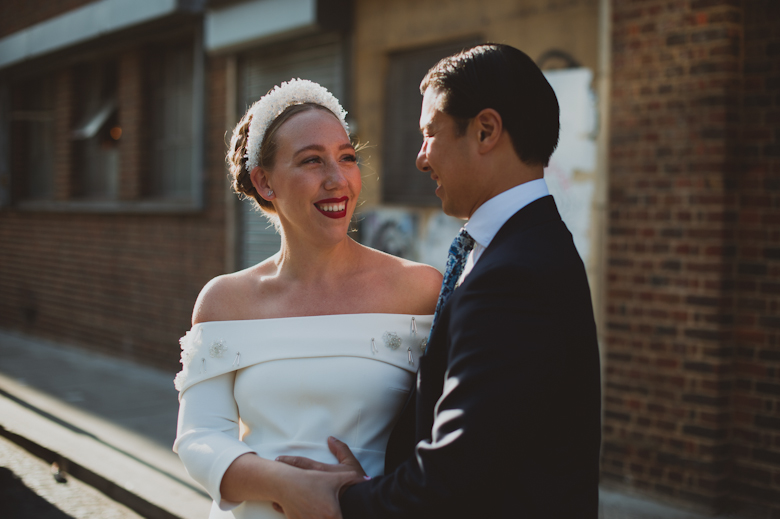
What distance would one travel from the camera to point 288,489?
188 cm

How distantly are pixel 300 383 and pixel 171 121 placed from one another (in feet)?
27.7

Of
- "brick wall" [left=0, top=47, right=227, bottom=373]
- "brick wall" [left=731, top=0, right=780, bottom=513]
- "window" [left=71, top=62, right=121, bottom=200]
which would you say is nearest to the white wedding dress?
"brick wall" [left=731, top=0, right=780, bottom=513]

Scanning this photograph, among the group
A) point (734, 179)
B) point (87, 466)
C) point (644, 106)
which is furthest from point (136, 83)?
point (734, 179)

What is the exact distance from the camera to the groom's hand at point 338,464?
1.93 m

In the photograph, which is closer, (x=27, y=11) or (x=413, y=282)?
(x=413, y=282)

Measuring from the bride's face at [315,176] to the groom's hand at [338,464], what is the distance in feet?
2.01

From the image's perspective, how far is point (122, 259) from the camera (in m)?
10.3

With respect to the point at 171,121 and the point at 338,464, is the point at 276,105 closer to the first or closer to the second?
the point at 338,464

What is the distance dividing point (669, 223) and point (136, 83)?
25.9 ft

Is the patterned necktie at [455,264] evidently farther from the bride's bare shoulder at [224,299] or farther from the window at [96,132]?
the window at [96,132]

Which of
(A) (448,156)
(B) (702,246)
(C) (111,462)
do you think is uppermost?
(A) (448,156)

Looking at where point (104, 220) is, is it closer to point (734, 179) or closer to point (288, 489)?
point (734, 179)

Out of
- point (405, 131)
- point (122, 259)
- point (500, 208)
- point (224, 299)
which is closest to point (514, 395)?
point (500, 208)

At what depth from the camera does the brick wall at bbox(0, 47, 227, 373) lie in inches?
349
